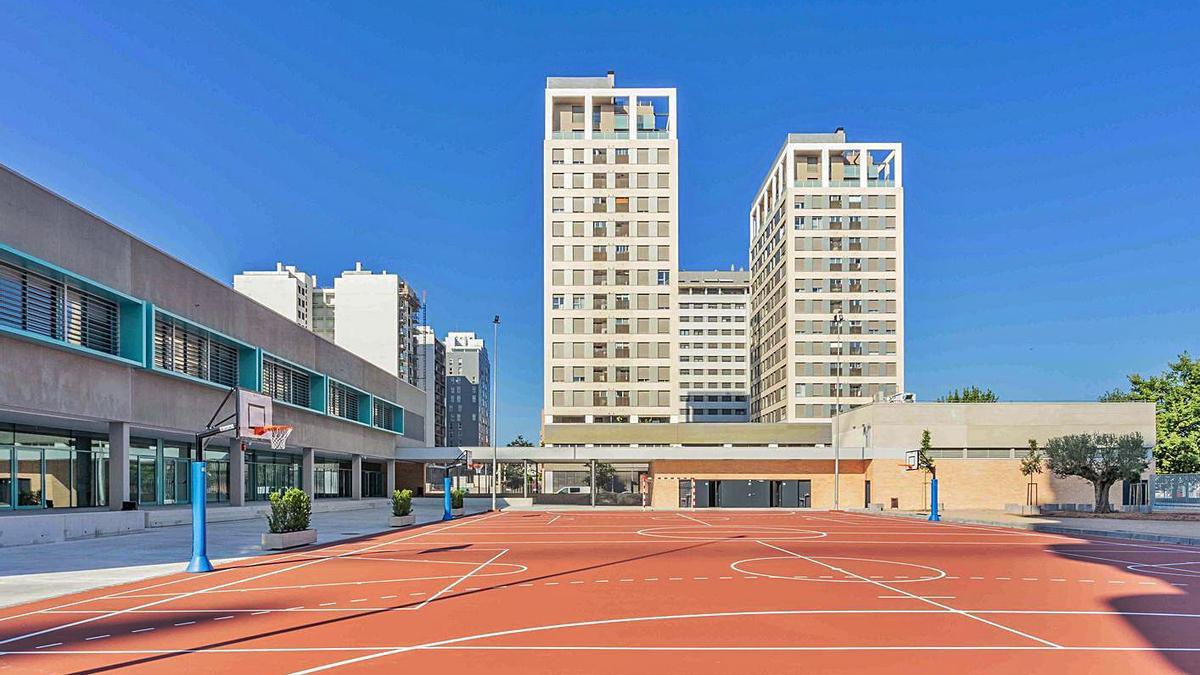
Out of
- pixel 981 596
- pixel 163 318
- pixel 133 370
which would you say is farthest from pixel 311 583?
pixel 163 318

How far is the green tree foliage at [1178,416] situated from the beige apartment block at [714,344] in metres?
86.1

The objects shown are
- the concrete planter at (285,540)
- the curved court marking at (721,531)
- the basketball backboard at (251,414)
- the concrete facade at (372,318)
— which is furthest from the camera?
the concrete facade at (372,318)

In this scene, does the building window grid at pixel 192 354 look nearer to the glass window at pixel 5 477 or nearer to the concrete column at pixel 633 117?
the glass window at pixel 5 477

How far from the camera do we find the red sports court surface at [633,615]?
1048cm

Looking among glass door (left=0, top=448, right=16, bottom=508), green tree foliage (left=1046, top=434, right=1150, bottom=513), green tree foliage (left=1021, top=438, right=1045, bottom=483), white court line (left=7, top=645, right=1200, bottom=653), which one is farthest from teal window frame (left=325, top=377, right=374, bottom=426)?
white court line (left=7, top=645, right=1200, bottom=653)

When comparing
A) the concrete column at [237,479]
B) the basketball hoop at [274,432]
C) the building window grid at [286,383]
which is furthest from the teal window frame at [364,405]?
the basketball hoop at [274,432]

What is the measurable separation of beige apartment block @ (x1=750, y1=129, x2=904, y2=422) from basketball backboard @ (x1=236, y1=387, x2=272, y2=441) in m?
83.5

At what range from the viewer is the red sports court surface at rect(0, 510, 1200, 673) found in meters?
10.5

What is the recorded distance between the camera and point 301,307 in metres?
137

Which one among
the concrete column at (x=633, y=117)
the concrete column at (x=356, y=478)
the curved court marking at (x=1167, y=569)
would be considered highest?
the concrete column at (x=633, y=117)

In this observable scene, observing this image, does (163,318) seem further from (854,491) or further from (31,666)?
(854,491)

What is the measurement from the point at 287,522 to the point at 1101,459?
45.9m

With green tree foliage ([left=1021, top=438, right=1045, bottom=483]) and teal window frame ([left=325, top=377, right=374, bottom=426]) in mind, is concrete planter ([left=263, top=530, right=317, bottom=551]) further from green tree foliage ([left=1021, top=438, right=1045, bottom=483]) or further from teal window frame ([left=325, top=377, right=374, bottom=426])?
green tree foliage ([left=1021, top=438, right=1045, bottom=483])

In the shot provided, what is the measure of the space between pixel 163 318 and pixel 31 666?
28.7 metres
